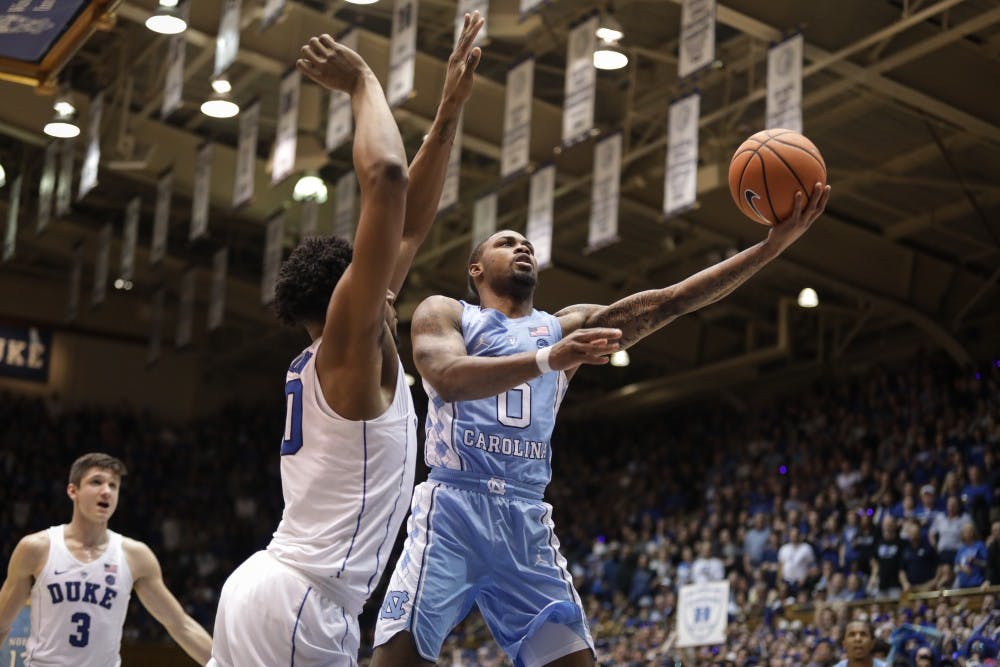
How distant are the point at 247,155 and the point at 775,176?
43.9ft

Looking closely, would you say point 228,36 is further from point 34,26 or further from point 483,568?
point 483,568

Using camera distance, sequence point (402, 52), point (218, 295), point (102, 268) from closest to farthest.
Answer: point (402, 52), point (218, 295), point (102, 268)

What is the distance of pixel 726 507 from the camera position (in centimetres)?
2017

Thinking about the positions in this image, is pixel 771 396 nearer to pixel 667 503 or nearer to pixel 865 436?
pixel 667 503

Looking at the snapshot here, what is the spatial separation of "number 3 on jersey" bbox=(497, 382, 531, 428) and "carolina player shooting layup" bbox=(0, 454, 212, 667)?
2041mm

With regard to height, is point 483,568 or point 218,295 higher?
point 218,295

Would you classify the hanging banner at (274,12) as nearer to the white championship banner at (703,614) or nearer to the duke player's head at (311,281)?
the white championship banner at (703,614)

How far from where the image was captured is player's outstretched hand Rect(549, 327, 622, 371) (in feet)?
12.0

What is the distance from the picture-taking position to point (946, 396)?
18.7 m

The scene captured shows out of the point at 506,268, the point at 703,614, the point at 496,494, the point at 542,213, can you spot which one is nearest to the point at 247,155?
the point at 542,213

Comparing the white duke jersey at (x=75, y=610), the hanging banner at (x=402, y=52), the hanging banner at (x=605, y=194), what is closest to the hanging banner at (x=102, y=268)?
the hanging banner at (x=402, y=52)

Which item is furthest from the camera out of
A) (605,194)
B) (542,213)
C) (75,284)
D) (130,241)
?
(75,284)

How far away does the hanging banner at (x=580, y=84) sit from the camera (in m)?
13.6

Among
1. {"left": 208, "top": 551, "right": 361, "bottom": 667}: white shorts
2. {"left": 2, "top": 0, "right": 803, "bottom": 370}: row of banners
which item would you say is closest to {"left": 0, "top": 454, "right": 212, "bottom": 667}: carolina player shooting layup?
{"left": 208, "top": 551, "right": 361, "bottom": 667}: white shorts
